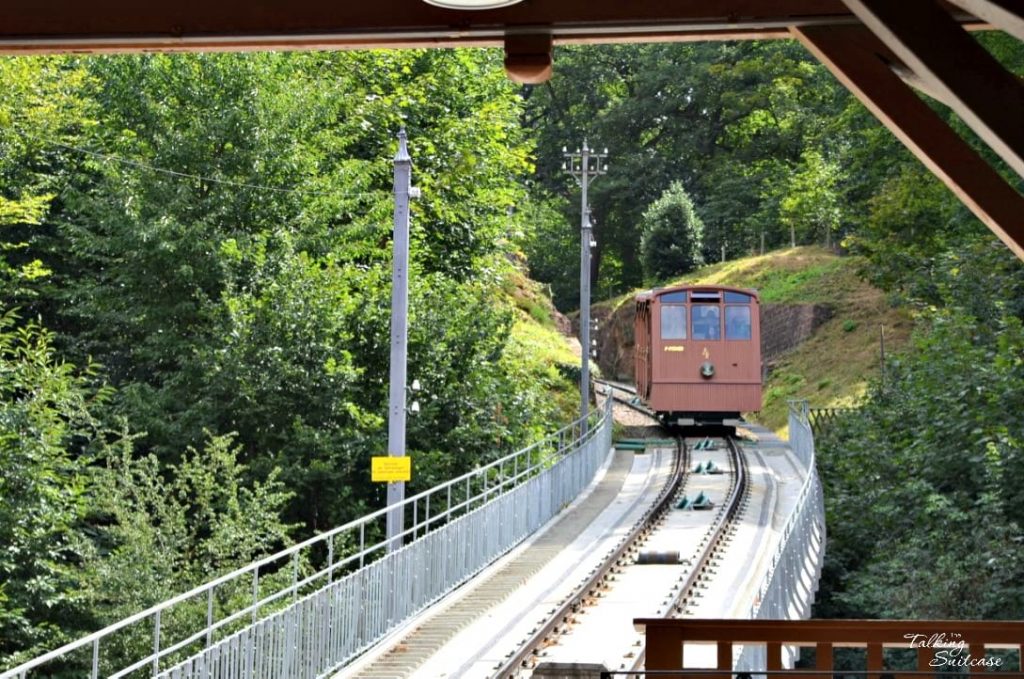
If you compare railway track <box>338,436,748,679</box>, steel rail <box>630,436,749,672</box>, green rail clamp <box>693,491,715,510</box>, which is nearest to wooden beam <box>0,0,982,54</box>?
railway track <box>338,436,748,679</box>

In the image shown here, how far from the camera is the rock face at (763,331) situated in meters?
53.5

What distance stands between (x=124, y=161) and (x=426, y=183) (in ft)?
27.6

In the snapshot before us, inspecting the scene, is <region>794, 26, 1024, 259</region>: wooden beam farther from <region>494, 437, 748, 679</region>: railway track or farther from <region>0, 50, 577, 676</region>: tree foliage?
<region>0, 50, 577, 676</region>: tree foliage

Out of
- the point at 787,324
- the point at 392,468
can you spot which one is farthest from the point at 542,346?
the point at 392,468

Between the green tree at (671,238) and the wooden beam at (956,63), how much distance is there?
200 ft

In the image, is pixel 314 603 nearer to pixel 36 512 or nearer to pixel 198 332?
pixel 36 512

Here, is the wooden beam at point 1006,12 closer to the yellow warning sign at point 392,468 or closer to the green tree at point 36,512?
the yellow warning sign at point 392,468

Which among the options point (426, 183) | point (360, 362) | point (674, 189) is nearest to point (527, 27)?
point (360, 362)

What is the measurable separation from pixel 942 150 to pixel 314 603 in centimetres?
1032

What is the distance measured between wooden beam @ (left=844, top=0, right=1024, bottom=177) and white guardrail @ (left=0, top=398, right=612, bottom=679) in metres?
6.87

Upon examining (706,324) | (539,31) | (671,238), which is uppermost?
(671,238)

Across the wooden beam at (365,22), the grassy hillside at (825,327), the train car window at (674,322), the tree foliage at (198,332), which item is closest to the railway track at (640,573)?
the tree foliage at (198,332)

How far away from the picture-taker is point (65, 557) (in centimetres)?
2133

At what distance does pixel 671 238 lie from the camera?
65.7 meters
